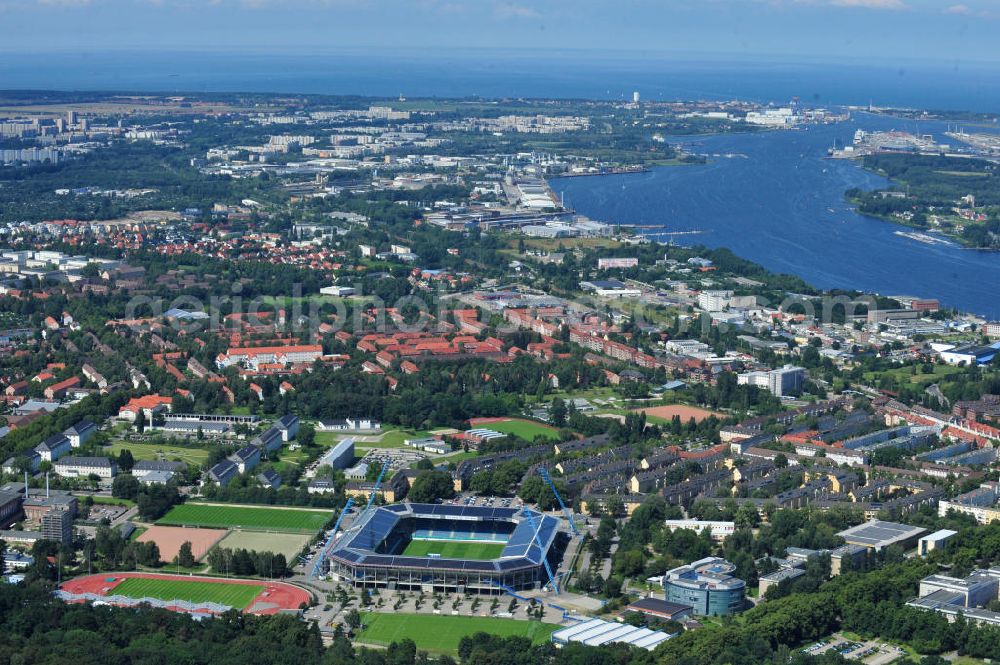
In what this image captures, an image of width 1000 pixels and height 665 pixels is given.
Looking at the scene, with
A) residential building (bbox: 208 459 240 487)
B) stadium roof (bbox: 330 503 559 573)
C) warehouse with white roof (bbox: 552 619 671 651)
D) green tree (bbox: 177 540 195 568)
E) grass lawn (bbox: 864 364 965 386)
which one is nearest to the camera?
warehouse with white roof (bbox: 552 619 671 651)

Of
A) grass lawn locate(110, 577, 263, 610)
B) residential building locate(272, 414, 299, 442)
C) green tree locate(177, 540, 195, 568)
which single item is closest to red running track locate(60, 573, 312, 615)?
grass lawn locate(110, 577, 263, 610)

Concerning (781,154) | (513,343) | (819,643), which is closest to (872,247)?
(513,343)

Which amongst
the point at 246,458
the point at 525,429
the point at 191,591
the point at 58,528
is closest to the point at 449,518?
the point at 191,591

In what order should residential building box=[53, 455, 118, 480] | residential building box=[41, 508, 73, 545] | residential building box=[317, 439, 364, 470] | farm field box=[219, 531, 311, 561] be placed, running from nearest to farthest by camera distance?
residential building box=[41, 508, 73, 545] < farm field box=[219, 531, 311, 561] < residential building box=[53, 455, 118, 480] < residential building box=[317, 439, 364, 470]

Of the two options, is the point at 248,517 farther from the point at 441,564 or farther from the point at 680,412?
the point at 680,412

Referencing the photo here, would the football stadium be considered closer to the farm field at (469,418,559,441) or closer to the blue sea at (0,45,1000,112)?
the farm field at (469,418,559,441)

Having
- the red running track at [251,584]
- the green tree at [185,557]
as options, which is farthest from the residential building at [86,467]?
the red running track at [251,584]

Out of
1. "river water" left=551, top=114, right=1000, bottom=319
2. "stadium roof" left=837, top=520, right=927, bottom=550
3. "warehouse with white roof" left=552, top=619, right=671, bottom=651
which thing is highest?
"river water" left=551, top=114, right=1000, bottom=319
